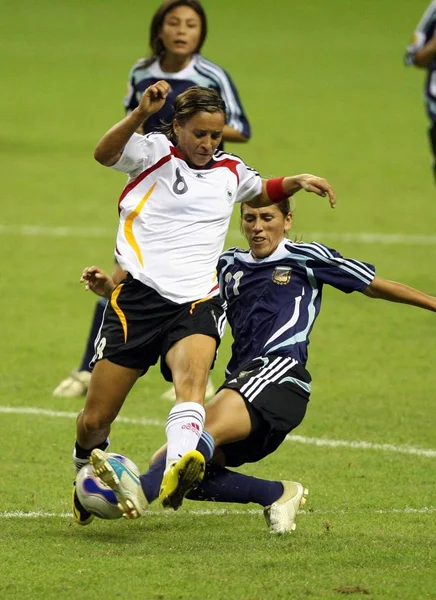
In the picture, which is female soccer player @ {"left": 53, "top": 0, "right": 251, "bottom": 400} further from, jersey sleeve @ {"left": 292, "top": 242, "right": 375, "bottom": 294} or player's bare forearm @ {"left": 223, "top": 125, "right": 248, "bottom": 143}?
jersey sleeve @ {"left": 292, "top": 242, "right": 375, "bottom": 294}

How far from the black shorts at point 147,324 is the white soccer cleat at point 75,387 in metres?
3.40

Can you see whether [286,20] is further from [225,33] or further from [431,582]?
[431,582]

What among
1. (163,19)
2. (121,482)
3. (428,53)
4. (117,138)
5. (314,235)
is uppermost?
(117,138)

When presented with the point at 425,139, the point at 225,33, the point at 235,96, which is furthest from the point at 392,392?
the point at 225,33

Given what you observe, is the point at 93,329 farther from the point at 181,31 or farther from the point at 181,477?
the point at 181,477

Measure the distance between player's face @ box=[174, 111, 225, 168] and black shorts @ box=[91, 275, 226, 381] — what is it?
63 cm

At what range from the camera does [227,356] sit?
1141 centimetres

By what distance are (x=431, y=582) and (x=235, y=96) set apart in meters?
5.05

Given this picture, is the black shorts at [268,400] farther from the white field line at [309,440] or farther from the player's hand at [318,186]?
the white field line at [309,440]

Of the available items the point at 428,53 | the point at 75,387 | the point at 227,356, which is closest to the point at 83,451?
the point at 75,387

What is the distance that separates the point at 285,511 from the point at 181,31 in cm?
431

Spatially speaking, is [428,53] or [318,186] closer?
[318,186]

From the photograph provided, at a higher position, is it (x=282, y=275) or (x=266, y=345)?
(x=282, y=275)

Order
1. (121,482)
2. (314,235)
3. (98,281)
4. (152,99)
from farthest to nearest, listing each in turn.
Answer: (314,235), (98,281), (152,99), (121,482)
